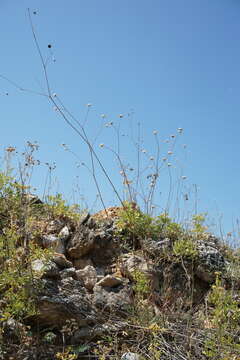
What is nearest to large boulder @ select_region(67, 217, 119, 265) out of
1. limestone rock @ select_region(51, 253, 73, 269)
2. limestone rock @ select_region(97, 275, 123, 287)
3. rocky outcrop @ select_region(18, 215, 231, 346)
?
rocky outcrop @ select_region(18, 215, 231, 346)

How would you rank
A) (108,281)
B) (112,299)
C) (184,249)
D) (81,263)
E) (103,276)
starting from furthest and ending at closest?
(184,249), (81,263), (103,276), (108,281), (112,299)

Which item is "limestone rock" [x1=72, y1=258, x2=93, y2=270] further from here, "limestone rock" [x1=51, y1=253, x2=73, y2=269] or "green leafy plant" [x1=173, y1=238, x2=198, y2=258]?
"green leafy plant" [x1=173, y1=238, x2=198, y2=258]

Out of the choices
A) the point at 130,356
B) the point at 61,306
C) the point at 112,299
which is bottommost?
the point at 130,356

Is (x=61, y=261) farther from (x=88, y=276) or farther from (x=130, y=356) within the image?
(x=130, y=356)

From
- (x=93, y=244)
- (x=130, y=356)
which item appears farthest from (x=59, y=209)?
(x=130, y=356)

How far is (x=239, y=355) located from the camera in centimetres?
333

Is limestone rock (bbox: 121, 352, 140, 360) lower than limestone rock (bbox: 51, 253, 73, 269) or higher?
lower

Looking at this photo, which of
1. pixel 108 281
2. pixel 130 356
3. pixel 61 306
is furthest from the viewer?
pixel 108 281

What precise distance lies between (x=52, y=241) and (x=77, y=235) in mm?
351

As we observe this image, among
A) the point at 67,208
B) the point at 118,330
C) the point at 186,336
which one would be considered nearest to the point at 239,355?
the point at 186,336

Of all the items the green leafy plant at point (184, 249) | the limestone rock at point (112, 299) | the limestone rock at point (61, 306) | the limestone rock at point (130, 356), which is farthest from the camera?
the green leafy plant at point (184, 249)

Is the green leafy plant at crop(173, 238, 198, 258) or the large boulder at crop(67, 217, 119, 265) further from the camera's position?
the green leafy plant at crop(173, 238, 198, 258)

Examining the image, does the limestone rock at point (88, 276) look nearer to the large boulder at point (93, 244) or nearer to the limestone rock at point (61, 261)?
the limestone rock at point (61, 261)

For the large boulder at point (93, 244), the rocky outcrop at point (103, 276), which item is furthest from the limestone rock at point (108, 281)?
the large boulder at point (93, 244)
